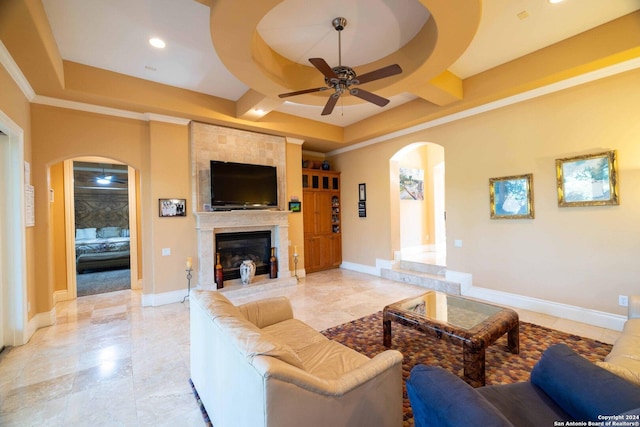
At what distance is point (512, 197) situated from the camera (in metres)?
4.15

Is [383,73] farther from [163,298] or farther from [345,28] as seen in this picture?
[163,298]

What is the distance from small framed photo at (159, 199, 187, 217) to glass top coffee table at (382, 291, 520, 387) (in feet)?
12.3

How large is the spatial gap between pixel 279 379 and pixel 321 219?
5748 mm

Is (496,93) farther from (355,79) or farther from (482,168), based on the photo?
(355,79)

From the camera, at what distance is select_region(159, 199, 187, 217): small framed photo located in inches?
179

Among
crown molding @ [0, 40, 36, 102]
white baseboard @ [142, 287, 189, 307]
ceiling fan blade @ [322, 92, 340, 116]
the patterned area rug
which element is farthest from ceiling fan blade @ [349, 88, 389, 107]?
white baseboard @ [142, 287, 189, 307]

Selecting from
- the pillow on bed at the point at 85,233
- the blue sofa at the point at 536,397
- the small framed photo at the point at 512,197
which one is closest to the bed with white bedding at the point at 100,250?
the pillow on bed at the point at 85,233

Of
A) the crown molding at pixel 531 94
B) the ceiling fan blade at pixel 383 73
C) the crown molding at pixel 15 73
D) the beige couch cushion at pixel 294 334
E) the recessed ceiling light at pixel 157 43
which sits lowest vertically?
the beige couch cushion at pixel 294 334

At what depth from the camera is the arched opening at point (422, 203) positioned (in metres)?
7.12

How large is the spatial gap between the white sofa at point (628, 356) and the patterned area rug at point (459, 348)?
0.65m

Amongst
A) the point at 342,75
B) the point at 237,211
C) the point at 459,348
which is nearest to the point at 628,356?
the point at 459,348

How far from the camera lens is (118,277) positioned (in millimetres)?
6473

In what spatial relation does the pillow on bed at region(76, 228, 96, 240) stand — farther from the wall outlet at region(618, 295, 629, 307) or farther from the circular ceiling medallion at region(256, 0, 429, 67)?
the wall outlet at region(618, 295, 629, 307)

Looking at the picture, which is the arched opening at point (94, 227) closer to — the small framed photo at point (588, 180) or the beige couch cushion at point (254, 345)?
the beige couch cushion at point (254, 345)
